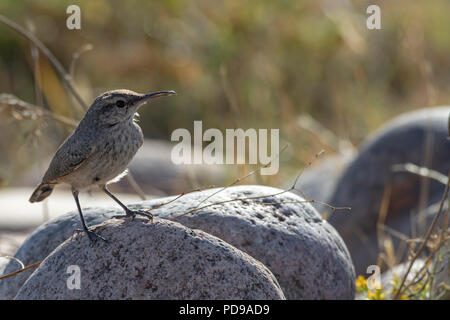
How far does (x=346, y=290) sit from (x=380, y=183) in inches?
94.5

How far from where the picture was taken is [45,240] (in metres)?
4.44

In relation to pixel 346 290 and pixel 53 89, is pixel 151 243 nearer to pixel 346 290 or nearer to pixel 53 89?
pixel 346 290

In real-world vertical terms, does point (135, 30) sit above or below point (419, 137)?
above

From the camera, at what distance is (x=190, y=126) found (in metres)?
12.4

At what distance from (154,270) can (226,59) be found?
7.63m

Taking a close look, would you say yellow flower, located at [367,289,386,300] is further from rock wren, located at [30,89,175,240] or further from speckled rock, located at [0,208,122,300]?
speckled rock, located at [0,208,122,300]

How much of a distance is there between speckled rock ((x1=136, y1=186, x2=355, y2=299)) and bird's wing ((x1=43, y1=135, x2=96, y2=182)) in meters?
0.62

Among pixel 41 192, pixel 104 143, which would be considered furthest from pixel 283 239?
pixel 41 192

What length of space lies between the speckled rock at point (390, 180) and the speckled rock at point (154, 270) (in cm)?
330

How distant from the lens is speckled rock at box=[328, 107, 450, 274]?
21.0ft

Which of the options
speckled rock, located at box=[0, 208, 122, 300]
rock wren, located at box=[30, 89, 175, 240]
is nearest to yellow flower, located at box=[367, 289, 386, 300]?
rock wren, located at box=[30, 89, 175, 240]

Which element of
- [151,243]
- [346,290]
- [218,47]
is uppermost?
[218,47]

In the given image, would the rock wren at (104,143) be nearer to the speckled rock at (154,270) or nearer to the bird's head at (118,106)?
the bird's head at (118,106)
